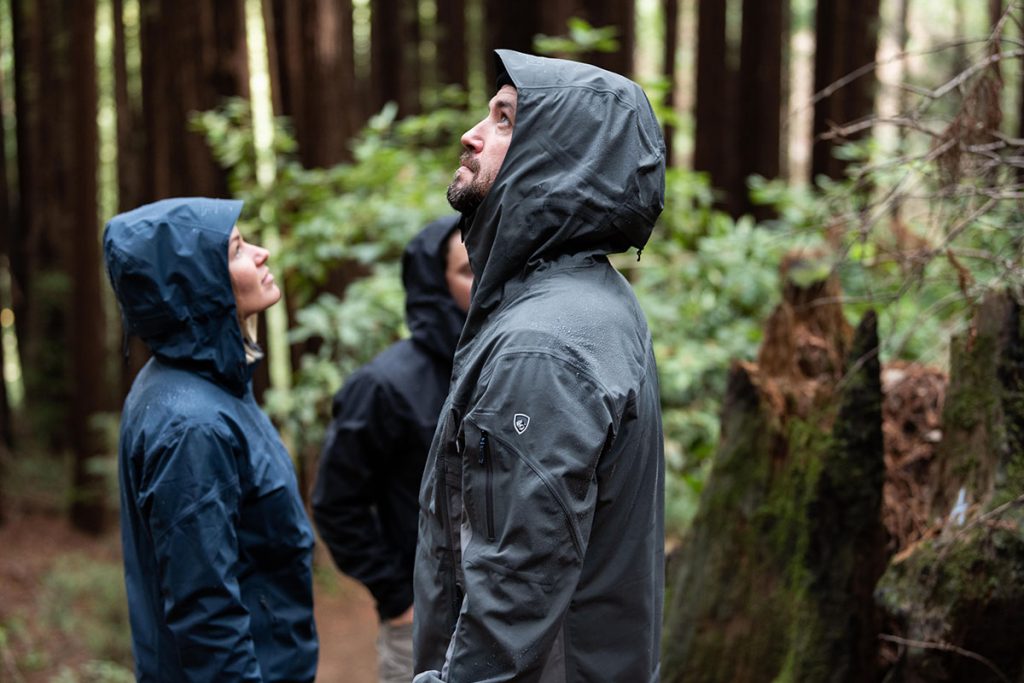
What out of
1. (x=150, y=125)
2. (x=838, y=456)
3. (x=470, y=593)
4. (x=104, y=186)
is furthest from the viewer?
(x=104, y=186)

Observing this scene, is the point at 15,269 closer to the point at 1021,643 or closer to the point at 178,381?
the point at 178,381

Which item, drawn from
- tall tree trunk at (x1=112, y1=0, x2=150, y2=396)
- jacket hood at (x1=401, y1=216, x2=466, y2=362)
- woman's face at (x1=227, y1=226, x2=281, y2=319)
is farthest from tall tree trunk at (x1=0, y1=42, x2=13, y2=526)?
woman's face at (x1=227, y1=226, x2=281, y2=319)

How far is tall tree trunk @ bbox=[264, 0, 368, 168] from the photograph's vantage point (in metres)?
10.6

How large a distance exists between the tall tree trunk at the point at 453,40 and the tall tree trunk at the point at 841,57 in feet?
21.5

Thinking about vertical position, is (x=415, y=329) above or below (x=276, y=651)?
above

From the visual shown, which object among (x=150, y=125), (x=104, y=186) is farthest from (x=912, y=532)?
(x=104, y=186)

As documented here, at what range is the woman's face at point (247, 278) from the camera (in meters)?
3.37

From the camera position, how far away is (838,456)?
390cm

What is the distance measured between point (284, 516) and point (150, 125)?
1159cm

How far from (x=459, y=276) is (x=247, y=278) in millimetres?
1032

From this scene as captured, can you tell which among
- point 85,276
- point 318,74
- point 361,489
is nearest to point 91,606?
point 85,276

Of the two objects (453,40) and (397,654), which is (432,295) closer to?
(397,654)

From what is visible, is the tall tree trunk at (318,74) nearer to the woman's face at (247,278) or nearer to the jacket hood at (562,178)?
the woman's face at (247,278)

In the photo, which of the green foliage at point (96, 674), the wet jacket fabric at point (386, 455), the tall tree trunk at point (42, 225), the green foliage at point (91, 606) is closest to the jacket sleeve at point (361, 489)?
the wet jacket fabric at point (386, 455)
